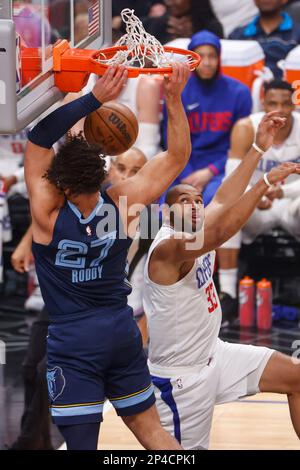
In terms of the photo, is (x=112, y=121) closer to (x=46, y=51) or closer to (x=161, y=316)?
(x=46, y=51)

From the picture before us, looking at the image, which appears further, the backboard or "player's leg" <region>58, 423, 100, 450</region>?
"player's leg" <region>58, 423, 100, 450</region>

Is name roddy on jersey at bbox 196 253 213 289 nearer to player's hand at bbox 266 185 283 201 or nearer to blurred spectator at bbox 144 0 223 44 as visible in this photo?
player's hand at bbox 266 185 283 201

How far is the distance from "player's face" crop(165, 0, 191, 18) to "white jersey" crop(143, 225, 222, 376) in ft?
15.4

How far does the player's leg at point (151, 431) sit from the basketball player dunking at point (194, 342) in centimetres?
34

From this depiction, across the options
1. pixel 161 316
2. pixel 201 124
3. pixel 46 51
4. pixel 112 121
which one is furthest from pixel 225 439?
pixel 201 124

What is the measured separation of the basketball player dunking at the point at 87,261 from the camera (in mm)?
4355

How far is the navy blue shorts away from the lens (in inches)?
172

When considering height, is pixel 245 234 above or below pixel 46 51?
below

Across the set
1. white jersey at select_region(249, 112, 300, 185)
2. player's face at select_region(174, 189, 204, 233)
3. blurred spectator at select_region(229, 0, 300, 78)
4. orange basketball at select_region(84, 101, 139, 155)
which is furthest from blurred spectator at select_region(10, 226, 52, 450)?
blurred spectator at select_region(229, 0, 300, 78)

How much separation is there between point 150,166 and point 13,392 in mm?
2694

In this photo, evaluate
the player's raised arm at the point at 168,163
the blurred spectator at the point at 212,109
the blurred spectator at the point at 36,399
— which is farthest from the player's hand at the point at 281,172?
the blurred spectator at the point at 212,109

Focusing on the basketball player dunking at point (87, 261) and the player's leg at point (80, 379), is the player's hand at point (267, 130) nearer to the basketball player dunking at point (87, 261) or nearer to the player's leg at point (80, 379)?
the basketball player dunking at point (87, 261)

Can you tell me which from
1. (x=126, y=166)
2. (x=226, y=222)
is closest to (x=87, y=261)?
(x=226, y=222)

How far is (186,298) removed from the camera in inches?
191
